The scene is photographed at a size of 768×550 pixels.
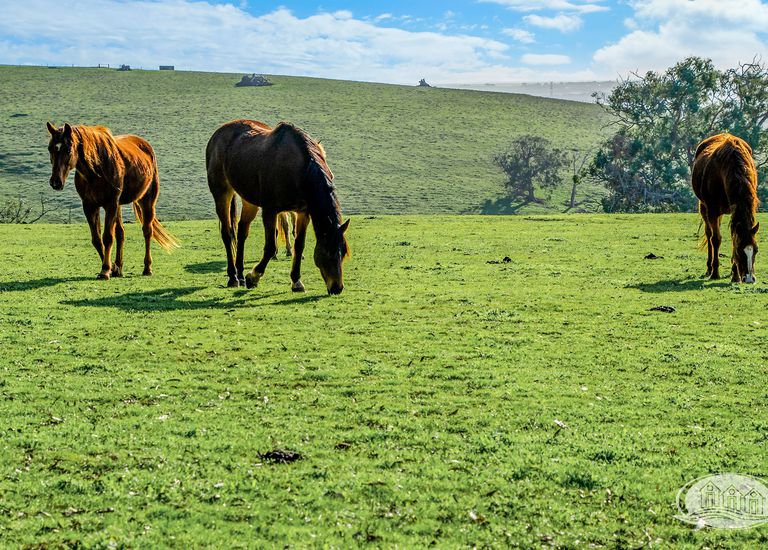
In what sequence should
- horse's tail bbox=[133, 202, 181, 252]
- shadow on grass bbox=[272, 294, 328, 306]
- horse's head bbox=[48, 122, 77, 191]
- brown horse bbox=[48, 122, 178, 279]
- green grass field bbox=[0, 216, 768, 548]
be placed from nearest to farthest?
1. green grass field bbox=[0, 216, 768, 548]
2. shadow on grass bbox=[272, 294, 328, 306]
3. horse's head bbox=[48, 122, 77, 191]
4. brown horse bbox=[48, 122, 178, 279]
5. horse's tail bbox=[133, 202, 181, 252]

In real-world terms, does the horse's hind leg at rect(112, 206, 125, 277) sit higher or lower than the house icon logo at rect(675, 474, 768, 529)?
higher

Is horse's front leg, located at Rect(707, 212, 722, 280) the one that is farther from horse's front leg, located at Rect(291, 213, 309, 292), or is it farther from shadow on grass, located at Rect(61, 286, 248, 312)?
shadow on grass, located at Rect(61, 286, 248, 312)

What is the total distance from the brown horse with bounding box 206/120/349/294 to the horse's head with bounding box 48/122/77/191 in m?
2.45

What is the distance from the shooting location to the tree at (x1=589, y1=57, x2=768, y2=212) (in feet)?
157

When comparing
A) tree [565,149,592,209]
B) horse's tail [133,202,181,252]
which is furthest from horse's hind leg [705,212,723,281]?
tree [565,149,592,209]

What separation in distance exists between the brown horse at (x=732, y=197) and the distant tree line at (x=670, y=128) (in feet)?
109

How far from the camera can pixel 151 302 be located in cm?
1145

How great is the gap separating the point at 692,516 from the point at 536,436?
1496 mm

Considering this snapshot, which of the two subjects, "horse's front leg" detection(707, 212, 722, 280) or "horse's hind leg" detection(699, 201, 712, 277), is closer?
"horse's front leg" detection(707, 212, 722, 280)

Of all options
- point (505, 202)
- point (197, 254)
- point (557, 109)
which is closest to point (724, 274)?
point (197, 254)

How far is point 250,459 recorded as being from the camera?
211 inches

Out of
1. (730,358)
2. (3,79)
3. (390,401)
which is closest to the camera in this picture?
(390,401)

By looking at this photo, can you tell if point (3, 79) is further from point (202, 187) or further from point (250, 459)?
point (250, 459)

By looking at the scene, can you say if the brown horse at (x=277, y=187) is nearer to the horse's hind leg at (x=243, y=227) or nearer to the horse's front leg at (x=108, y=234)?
the horse's hind leg at (x=243, y=227)
